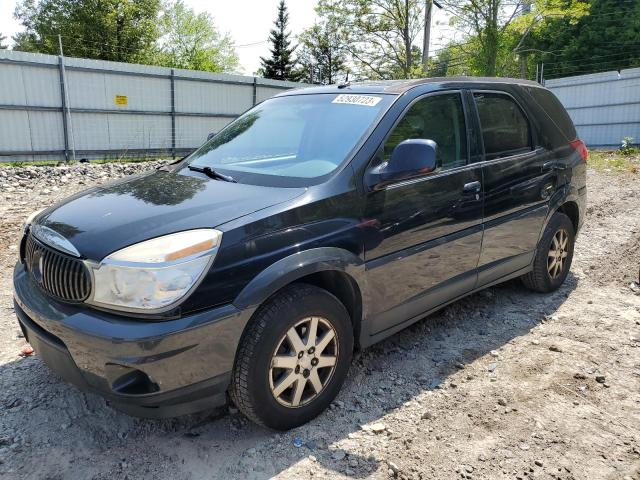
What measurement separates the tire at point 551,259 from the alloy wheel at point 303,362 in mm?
2462

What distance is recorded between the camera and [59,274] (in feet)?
7.97

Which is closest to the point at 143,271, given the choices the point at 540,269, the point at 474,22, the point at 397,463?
the point at 397,463

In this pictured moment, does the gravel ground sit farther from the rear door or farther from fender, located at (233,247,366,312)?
fender, located at (233,247,366,312)

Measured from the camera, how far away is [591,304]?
4535 mm

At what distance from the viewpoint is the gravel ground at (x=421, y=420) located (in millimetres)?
2504

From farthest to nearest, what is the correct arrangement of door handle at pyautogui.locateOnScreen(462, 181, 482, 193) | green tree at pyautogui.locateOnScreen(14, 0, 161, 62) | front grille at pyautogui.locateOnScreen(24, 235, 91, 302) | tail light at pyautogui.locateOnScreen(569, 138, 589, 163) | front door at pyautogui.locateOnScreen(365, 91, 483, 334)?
green tree at pyautogui.locateOnScreen(14, 0, 161, 62) → tail light at pyautogui.locateOnScreen(569, 138, 589, 163) → door handle at pyautogui.locateOnScreen(462, 181, 482, 193) → front door at pyautogui.locateOnScreen(365, 91, 483, 334) → front grille at pyautogui.locateOnScreen(24, 235, 91, 302)

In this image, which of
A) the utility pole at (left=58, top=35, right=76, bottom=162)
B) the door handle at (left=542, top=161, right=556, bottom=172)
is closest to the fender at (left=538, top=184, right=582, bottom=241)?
the door handle at (left=542, top=161, right=556, bottom=172)

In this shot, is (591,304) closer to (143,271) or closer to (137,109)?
(143,271)

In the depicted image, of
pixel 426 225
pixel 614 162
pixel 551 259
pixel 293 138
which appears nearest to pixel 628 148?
pixel 614 162

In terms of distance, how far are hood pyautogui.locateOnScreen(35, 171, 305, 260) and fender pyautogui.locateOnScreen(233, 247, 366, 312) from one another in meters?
0.30

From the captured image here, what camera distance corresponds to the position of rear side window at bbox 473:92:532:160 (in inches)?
150

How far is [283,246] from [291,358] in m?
0.56

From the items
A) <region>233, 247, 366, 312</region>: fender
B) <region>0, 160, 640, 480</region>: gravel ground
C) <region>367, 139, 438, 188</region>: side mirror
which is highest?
<region>367, 139, 438, 188</region>: side mirror

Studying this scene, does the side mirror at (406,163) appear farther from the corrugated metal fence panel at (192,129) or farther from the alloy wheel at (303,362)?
the corrugated metal fence panel at (192,129)
